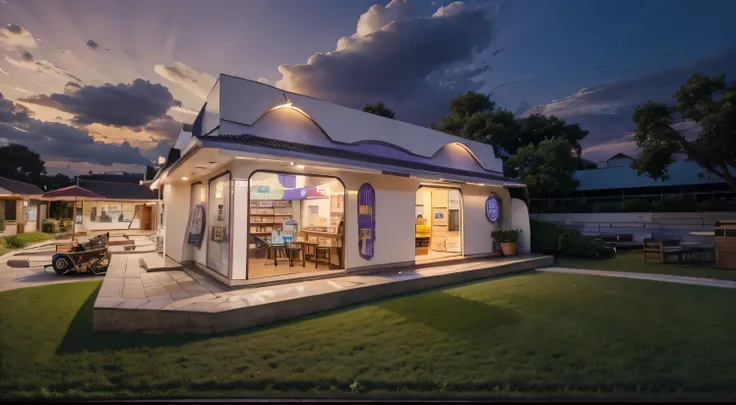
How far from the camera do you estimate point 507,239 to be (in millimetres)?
12078

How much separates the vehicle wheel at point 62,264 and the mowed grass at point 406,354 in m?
3.02

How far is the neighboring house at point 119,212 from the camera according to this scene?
992 inches

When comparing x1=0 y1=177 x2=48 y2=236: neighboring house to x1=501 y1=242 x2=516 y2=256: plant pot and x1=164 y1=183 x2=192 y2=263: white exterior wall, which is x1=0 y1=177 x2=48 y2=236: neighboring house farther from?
x1=501 y1=242 x2=516 y2=256: plant pot

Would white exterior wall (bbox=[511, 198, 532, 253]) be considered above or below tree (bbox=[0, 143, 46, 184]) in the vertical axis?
below

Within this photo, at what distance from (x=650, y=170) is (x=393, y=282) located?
17.4 m

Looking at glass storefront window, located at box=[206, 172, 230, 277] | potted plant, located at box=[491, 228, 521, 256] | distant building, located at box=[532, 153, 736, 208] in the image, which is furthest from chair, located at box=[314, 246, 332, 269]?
distant building, located at box=[532, 153, 736, 208]

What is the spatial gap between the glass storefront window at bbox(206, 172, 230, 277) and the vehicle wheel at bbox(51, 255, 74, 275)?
3.97 metres

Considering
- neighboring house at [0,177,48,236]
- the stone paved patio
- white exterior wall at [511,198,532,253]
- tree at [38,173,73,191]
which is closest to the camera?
the stone paved patio

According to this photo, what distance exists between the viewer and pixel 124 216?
→ 27156 millimetres

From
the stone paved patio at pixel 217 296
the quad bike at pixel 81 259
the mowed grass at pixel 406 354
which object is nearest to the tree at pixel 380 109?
the stone paved patio at pixel 217 296

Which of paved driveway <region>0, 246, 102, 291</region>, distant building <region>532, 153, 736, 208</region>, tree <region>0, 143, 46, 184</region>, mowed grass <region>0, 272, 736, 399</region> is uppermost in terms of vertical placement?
tree <region>0, 143, 46, 184</region>

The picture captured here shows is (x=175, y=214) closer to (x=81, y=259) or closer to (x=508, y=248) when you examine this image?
(x=81, y=259)

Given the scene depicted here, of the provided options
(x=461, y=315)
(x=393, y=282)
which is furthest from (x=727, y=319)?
(x=393, y=282)

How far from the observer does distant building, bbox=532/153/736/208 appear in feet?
71.2
